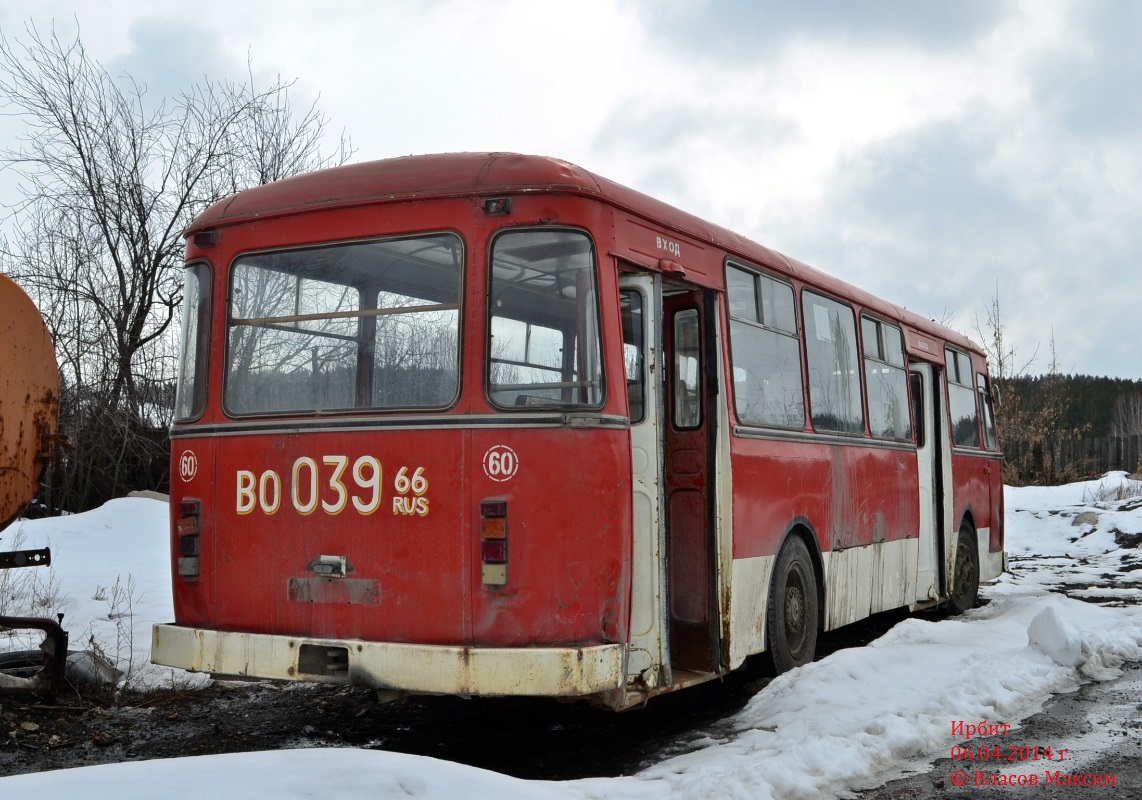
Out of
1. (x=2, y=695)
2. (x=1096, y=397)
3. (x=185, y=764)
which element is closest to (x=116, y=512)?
(x=2, y=695)

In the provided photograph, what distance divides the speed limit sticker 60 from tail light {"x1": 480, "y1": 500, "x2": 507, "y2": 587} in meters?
0.13

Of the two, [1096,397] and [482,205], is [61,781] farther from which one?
[1096,397]

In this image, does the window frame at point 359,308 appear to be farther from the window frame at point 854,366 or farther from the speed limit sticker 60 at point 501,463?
the window frame at point 854,366

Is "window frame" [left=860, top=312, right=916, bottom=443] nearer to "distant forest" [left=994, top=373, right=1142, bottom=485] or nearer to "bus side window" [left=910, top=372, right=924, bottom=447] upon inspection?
"bus side window" [left=910, top=372, right=924, bottom=447]

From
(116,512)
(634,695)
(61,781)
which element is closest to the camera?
(61,781)

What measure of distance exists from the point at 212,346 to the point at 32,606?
4.66 meters

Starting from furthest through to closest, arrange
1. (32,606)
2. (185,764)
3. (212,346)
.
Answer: (32,606) → (212,346) → (185,764)

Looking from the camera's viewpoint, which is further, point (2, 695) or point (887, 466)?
point (887, 466)

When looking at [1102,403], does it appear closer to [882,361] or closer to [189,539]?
[882,361]

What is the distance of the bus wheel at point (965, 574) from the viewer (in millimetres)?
12516

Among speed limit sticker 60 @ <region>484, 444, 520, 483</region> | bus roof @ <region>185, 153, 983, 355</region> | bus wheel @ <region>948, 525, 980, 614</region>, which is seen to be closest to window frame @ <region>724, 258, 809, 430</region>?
bus roof @ <region>185, 153, 983, 355</region>

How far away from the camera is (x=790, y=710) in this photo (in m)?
6.62

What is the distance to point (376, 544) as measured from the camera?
588 cm

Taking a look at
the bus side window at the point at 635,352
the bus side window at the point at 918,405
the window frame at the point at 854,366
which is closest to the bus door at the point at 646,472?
the bus side window at the point at 635,352
